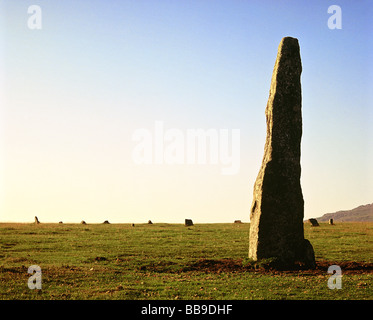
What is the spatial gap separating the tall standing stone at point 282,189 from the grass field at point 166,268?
1423mm

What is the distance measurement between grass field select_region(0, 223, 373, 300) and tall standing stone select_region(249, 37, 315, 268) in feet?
4.67

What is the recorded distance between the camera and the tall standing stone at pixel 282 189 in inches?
929

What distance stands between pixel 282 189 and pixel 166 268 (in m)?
7.53

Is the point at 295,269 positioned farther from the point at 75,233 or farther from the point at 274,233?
the point at 75,233

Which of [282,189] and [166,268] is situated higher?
[282,189]

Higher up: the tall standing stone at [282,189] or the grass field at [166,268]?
the tall standing stone at [282,189]

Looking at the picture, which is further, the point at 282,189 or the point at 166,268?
the point at 166,268

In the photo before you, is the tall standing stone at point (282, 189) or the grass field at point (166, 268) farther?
the tall standing stone at point (282, 189)

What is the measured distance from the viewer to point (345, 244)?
34.8 m

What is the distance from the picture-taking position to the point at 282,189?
23766 millimetres

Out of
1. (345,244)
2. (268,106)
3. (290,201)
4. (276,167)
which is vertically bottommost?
(345,244)

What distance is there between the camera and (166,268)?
2397 centimetres
